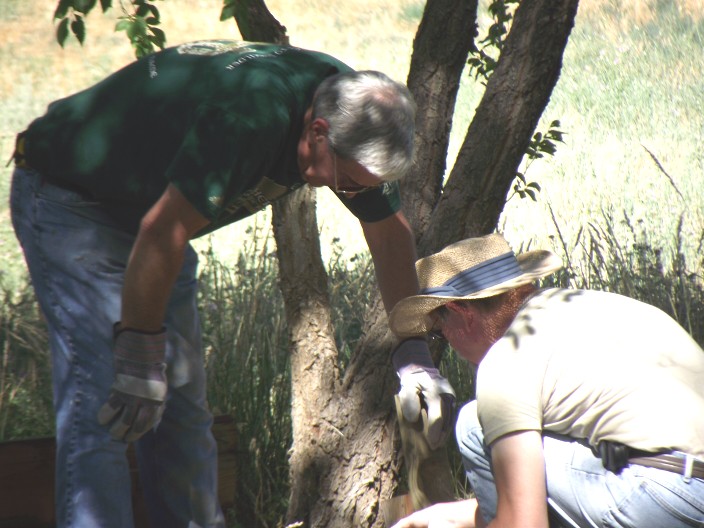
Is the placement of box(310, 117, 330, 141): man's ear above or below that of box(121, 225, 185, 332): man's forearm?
above

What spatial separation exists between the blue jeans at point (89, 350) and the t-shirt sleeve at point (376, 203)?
22.4 inches

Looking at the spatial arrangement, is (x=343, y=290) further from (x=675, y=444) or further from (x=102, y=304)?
(x=675, y=444)

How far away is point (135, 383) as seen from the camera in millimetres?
2375

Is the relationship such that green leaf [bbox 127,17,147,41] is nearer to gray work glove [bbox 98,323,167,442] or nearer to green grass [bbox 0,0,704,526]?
green grass [bbox 0,0,704,526]

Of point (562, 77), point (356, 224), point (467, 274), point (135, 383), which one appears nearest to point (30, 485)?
point (135, 383)

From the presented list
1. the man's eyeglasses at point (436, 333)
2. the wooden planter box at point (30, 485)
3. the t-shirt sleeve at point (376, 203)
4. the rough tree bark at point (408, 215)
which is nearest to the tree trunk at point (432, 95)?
the rough tree bark at point (408, 215)

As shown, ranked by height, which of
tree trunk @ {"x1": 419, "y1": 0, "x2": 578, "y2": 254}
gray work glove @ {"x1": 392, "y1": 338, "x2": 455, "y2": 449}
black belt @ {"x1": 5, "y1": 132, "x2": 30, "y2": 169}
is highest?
tree trunk @ {"x1": 419, "y1": 0, "x2": 578, "y2": 254}

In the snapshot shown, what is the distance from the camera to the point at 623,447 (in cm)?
226

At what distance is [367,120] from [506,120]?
117cm

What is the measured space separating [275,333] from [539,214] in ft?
20.1

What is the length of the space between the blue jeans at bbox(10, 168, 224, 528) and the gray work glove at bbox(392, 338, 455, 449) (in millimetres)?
631

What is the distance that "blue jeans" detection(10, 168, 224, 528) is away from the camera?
247cm

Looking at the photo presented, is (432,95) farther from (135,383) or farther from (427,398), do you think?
(135,383)

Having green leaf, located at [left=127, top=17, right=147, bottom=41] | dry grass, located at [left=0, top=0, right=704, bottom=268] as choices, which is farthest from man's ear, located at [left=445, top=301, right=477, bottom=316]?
dry grass, located at [left=0, top=0, right=704, bottom=268]
